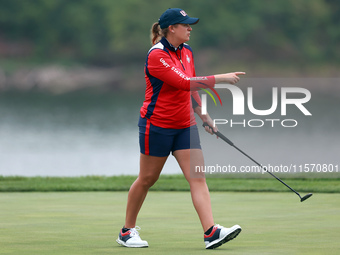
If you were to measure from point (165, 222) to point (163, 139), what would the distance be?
109 centimetres

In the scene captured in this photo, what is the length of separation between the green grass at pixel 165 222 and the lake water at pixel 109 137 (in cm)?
53

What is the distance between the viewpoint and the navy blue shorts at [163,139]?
487cm

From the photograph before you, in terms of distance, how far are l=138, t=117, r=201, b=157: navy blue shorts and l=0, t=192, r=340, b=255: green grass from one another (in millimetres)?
559

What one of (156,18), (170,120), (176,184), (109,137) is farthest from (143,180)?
(156,18)

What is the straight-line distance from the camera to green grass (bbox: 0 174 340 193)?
26.4 ft

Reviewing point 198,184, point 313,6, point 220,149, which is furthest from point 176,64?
point 313,6

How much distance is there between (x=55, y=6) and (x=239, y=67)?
51.8 feet

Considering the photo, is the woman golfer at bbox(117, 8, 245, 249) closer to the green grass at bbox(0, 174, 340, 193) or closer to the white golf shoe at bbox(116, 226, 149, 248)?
the white golf shoe at bbox(116, 226, 149, 248)

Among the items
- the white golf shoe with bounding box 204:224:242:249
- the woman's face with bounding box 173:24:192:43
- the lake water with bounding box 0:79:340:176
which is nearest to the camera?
the white golf shoe with bounding box 204:224:242:249

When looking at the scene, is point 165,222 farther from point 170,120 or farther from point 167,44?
point 167,44

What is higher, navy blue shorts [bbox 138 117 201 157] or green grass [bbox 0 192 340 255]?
navy blue shorts [bbox 138 117 201 157]

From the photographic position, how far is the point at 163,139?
487cm

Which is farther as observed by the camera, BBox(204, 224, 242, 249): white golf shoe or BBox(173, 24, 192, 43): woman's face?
BBox(173, 24, 192, 43): woman's face

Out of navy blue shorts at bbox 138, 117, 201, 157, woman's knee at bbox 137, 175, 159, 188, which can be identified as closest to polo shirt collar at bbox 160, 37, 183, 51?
navy blue shorts at bbox 138, 117, 201, 157
